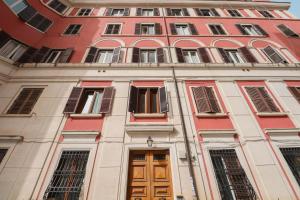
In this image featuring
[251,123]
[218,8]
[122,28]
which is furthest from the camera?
[218,8]

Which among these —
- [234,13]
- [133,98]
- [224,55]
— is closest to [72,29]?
[133,98]

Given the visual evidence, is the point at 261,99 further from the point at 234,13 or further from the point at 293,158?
the point at 234,13

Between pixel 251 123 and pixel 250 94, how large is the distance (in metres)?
1.80

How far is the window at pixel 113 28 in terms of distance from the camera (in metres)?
13.1

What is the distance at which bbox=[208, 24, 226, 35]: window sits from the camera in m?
13.2

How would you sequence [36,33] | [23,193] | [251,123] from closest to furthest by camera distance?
[23,193] < [251,123] < [36,33]

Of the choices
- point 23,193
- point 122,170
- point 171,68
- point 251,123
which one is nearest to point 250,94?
point 251,123

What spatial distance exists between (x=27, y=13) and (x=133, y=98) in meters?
9.82

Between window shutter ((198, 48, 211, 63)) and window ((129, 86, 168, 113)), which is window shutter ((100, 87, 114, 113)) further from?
window shutter ((198, 48, 211, 63))

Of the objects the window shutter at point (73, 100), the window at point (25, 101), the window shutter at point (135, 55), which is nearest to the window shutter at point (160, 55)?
the window shutter at point (135, 55)

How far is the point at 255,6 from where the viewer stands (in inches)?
667

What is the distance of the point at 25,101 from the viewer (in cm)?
813

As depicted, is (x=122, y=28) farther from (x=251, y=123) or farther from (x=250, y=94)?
(x=251, y=123)

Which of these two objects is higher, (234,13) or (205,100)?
(234,13)
